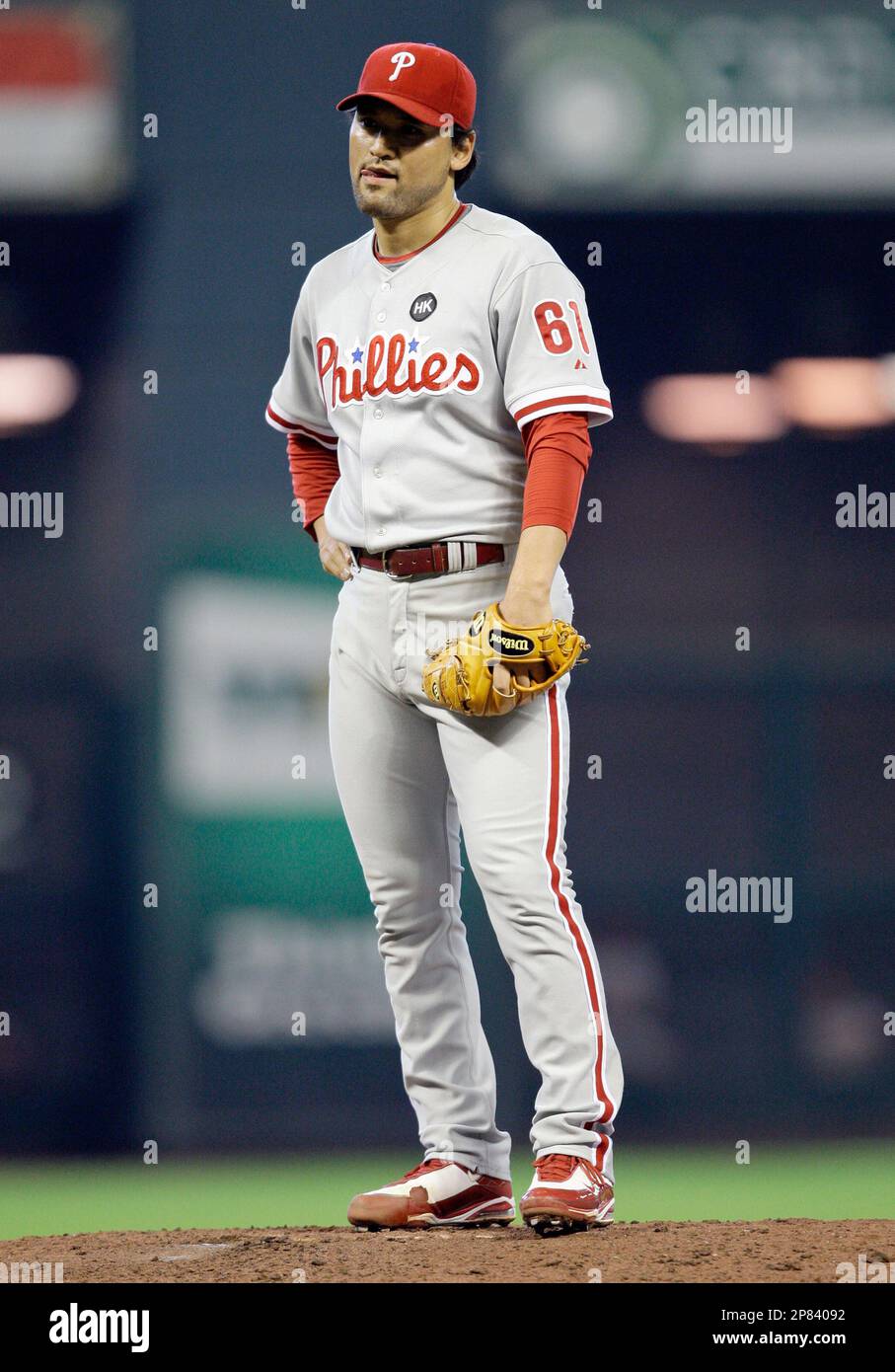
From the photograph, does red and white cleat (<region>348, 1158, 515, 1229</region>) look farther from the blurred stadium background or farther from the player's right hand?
the blurred stadium background

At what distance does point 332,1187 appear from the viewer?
414 centimetres

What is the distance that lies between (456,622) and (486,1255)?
927 millimetres

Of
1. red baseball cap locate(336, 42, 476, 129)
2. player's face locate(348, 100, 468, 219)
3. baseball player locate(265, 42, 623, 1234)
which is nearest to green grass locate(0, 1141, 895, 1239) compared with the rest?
baseball player locate(265, 42, 623, 1234)

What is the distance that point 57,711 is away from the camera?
14.6 feet

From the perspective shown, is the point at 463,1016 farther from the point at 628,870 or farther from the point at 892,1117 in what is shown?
the point at 892,1117

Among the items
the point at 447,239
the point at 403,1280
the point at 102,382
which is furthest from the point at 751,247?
the point at 403,1280

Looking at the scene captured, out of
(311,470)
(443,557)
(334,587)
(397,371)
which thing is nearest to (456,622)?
(443,557)

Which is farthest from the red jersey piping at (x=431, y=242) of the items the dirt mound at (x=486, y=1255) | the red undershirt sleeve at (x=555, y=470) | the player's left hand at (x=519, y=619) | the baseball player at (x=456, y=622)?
the dirt mound at (x=486, y=1255)

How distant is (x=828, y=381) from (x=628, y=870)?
138cm

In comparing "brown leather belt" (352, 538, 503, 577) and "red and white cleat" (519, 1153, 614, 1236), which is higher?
"brown leather belt" (352, 538, 503, 577)

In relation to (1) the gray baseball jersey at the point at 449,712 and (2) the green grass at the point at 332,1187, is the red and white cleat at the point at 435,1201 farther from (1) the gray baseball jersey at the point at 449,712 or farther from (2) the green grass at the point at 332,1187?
(2) the green grass at the point at 332,1187

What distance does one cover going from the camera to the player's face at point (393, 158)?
2.66 meters

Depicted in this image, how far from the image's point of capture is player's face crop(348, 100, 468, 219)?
105 inches

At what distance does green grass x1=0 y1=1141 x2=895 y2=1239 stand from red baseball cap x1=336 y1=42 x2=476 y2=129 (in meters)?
2.35
